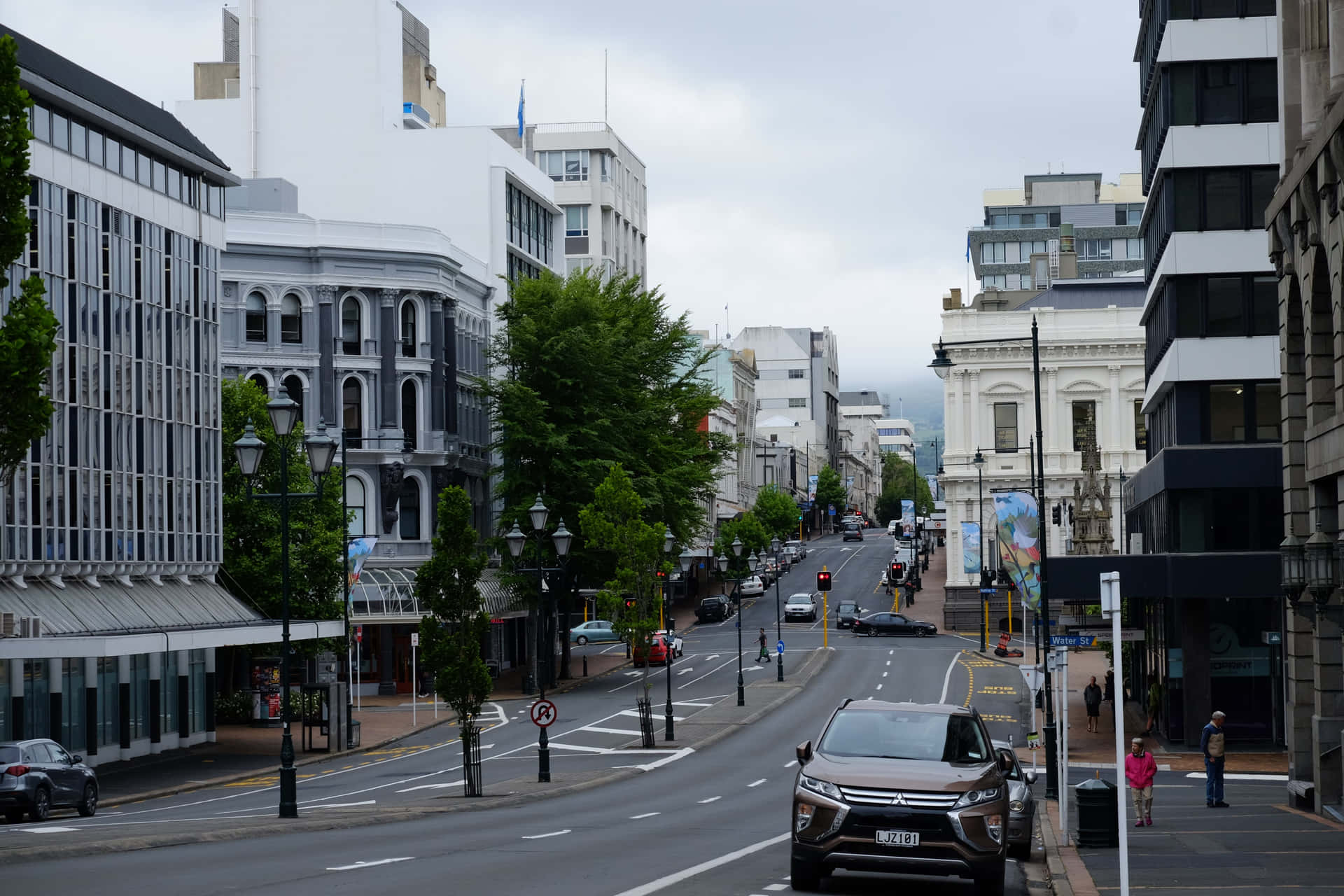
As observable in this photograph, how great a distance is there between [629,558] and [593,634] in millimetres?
38162

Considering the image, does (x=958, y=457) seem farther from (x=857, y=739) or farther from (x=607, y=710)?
(x=857, y=739)

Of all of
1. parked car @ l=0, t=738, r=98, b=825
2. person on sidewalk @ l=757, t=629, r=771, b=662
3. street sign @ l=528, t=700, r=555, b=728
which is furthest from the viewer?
person on sidewalk @ l=757, t=629, r=771, b=662

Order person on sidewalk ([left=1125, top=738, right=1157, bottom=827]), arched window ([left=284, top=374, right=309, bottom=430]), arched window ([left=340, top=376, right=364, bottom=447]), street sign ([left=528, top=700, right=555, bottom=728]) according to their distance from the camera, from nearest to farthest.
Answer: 1. person on sidewalk ([left=1125, top=738, right=1157, bottom=827])
2. street sign ([left=528, top=700, right=555, bottom=728])
3. arched window ([left=284, top=374, right=309, bottom=430])
4. arched window ([left=340, top=376, right=364, bottom=447])

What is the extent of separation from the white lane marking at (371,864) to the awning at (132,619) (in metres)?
20.2

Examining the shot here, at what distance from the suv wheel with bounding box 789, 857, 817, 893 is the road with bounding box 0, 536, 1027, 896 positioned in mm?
383

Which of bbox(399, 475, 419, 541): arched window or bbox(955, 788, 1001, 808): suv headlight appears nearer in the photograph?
bbox(955, 788, 1001, 808): suv headlight

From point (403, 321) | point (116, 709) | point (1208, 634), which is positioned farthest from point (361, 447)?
point (1208, 634)

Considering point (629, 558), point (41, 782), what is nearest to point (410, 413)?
point (629, 558)

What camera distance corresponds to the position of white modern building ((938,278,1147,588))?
329 ft

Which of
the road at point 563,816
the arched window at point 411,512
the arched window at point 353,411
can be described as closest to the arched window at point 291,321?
the arched window at point 353,411

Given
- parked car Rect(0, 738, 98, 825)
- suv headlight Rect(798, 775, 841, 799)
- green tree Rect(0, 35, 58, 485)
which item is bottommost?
parked car Rect(0, 738, 98, 825)

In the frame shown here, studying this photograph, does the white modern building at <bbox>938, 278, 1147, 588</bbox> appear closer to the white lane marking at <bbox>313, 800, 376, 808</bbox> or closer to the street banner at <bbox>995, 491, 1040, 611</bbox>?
the street banner at <bbox>995, 491, 1040, 611</bbox>

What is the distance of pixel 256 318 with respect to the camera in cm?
6825

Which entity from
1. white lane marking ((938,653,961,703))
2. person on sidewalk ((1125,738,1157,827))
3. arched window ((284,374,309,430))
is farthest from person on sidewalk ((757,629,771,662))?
person on sidewalk ((1125,738,1157,827))
